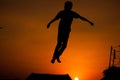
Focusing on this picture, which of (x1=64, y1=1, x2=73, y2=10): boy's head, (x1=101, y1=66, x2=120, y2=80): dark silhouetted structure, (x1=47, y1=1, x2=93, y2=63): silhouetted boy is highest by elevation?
(x1=64, y1=1, x2=73, y2=10): boy's head

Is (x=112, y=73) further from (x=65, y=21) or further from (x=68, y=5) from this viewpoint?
(x=68, y=5)

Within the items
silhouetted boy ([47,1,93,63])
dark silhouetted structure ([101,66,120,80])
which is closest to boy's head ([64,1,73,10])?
silhouetted boy ([47,1,93,63])

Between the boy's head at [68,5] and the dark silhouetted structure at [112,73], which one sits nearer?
the boy's head at [68,5]

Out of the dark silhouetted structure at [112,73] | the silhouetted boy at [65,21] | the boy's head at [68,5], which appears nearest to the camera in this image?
the boy's head at [68,5]

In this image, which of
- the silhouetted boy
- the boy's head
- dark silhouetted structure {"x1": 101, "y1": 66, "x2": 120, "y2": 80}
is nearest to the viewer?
the boy's head

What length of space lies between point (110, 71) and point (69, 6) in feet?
106

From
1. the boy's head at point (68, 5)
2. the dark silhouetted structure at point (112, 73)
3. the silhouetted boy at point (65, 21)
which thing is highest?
the boy's head at point (68, 5)

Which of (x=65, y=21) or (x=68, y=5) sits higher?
(x=68, y=5)

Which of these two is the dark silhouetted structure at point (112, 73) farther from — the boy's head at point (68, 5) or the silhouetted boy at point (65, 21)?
the boy's head at point (68, 5)

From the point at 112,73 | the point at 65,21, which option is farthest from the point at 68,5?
the point at 112,73

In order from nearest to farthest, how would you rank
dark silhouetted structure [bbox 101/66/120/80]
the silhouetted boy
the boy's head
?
the boy's head
the silhouetted boy
dark silhouetted structure [bbox 101/66/120/80]

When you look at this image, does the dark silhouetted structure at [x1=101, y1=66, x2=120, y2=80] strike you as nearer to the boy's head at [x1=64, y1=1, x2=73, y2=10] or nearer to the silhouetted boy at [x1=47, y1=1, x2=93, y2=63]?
the silhouetted boy at [x1=47, y1=1, x2=93, y2=63]

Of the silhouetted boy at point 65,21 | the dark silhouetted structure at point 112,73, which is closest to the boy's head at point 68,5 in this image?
the silhouetted boy at point 65,21

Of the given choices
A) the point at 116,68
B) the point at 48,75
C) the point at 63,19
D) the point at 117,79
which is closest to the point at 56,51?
the point at 63,19
